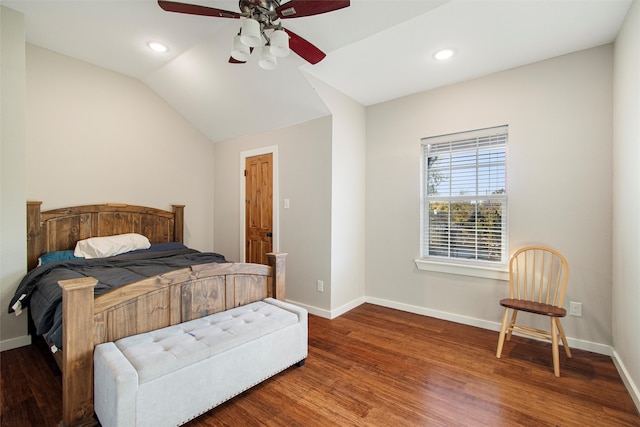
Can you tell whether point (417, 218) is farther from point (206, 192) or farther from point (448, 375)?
point (206, 192)

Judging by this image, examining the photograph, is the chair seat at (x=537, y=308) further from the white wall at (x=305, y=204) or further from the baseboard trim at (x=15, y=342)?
the baseboard trim at (x=15, y=342)

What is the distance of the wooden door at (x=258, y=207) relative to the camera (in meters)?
3.93

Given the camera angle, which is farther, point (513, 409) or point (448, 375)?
point (448, 375)

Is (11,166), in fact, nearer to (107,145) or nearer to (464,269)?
(107,145)

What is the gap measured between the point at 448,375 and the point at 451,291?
120 cm

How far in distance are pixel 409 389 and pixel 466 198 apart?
2039 mm

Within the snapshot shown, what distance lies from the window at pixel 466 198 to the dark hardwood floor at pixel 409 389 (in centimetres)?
91

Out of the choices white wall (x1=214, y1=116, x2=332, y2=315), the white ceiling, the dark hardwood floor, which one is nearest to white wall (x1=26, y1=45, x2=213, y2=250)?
the white ceiling

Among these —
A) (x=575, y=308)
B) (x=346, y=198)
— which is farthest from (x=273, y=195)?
(x=575, y=308)

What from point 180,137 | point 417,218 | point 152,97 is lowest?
point 417,218

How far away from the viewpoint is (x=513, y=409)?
71.9 inches

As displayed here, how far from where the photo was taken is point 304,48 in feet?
6.69

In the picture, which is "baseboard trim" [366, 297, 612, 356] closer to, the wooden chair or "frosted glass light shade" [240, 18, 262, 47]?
the wooden chair

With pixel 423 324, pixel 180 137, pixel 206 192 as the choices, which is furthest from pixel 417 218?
pixel 180 137
